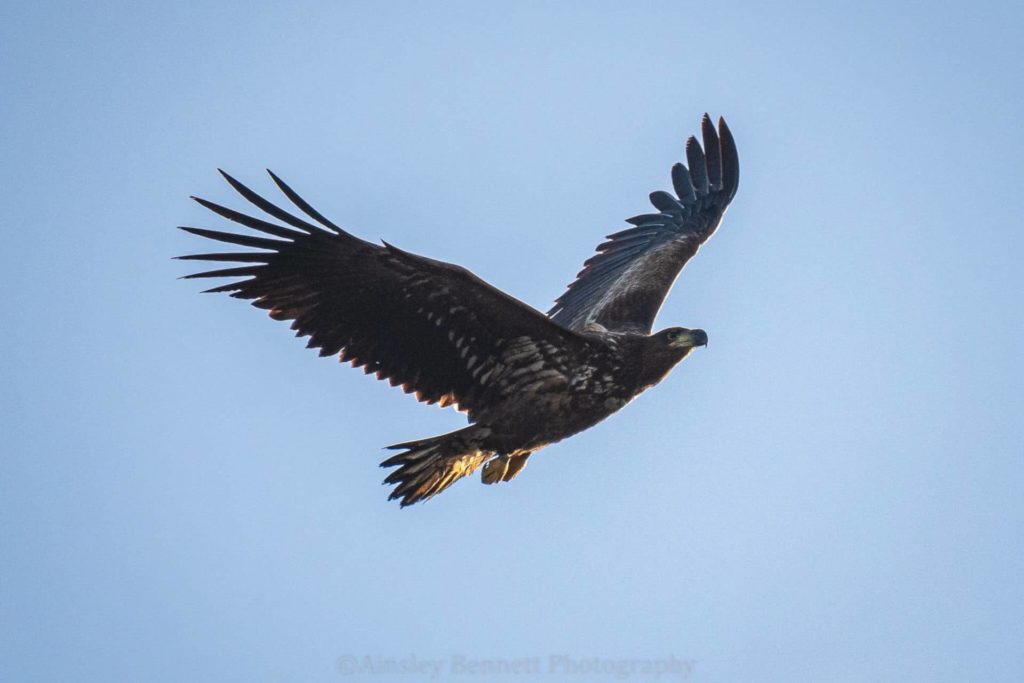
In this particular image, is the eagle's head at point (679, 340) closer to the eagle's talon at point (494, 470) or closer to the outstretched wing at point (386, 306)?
the outstretched wing at point (386, 306)

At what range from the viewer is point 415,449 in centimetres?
994

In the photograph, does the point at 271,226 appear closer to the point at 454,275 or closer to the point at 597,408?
the point at 454,275

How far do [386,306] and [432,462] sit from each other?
1201 mm

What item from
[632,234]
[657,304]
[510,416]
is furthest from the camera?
[632,234]

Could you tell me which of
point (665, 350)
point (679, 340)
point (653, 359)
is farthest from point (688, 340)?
point (653, 359)

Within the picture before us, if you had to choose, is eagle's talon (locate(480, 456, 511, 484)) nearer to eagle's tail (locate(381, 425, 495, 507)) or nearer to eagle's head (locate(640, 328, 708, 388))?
eagle's tail (locate(381, 425, 495, 507))

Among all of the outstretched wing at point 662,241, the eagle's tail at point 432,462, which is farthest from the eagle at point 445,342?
the outstretched wing at point 662,241

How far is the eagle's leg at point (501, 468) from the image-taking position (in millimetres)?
10477

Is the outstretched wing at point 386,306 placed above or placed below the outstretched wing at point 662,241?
below

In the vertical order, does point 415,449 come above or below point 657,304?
below

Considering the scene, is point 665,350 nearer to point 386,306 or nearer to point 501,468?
point 501,468

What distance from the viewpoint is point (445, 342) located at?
992cm

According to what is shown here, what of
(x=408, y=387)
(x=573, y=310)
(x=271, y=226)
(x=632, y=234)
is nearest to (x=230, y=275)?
(x=271, y=226)

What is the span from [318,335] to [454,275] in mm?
1097
